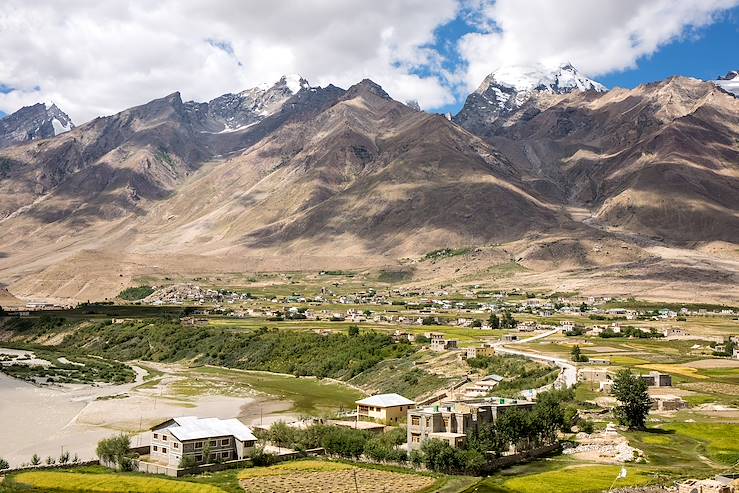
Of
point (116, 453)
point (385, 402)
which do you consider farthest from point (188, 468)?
point (385, 402)

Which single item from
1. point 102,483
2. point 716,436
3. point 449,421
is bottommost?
point 102,483

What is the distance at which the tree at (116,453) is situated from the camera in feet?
182

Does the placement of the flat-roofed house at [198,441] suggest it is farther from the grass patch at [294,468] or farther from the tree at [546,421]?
the tree at [546,421]

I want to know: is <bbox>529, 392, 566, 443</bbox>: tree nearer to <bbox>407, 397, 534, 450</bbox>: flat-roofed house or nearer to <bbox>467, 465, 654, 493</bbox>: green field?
<bbox>407, 397, 534, 450</bbox>: flat-roofed house

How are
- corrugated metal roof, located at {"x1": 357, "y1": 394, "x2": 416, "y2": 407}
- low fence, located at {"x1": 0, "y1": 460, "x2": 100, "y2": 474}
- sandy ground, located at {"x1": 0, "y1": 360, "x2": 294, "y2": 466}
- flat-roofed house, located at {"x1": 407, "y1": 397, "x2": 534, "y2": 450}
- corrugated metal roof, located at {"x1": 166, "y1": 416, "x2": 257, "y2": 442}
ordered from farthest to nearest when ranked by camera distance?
corrugated metal roof, located at {"x1": 357, "y1": 394, "x2": 416, "y2": 407} < sandy ground, located at {"x1": 0, "y1": 360, "x2": 294, "y2": 466} < flat-roofed house, located at {"x1": 407, "y1": 397, "x2": 534, "y2": 450} < corrugated metal roof, located at {"x1": 166, "y1": 416, "x2": 257, "y2": 442} < low fence, located at {"x1": 0, "y1": 460, "x2": 100, "y2": 474}

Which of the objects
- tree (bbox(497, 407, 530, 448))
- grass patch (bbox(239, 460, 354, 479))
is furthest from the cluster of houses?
grass patch (bbox(239, 460, 354, 479))

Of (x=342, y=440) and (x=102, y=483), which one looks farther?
(x=342, y=440)

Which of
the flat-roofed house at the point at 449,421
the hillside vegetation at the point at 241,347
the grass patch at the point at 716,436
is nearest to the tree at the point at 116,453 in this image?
the flat-roofed house at the point at 449,421

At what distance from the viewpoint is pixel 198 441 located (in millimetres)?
55500

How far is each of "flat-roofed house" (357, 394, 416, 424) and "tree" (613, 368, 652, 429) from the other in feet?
56.6

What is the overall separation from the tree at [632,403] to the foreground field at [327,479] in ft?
63.1

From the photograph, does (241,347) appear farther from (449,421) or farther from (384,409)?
(449,421)

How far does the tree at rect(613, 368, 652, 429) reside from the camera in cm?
6303

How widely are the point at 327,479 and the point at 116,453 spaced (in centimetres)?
1479
